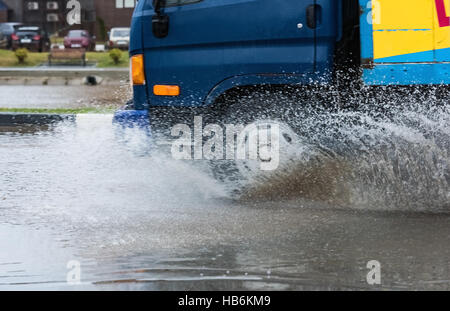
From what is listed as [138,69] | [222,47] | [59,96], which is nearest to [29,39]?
[59,96]

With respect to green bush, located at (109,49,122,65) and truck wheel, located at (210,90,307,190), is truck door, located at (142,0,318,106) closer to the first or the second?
truck wheel, located at (210,90,307,190)

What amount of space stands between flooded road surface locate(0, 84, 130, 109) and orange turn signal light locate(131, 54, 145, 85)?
6.02 m

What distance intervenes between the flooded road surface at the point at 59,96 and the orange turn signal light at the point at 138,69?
6.02m

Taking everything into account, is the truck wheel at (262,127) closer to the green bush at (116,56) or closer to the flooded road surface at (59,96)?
the flooded road surface at (59,96)

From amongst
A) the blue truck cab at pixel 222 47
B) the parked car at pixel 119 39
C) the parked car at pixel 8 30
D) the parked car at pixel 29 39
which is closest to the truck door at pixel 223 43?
the blue truck cab at pixel 222 47

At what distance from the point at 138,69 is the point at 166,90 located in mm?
339

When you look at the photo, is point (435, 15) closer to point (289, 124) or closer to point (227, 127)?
point (289, 124)

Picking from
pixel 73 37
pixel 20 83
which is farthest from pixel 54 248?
pixel 73 37

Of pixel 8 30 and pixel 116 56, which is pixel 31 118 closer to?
pixel 116 56

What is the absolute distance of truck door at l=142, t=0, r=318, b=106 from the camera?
6.75 meters

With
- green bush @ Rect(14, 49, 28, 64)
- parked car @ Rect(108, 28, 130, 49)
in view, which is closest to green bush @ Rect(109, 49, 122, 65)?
green bush @ Rect(14, 49, 28, 64)

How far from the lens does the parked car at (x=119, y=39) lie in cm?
4156

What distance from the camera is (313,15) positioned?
670 cm

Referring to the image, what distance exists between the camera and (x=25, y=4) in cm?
6512
